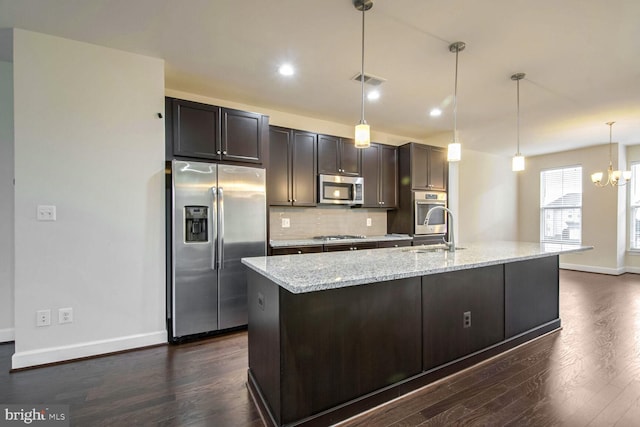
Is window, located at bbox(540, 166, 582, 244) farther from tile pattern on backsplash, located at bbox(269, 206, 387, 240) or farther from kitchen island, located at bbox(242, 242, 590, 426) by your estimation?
kitchen island, located at bbox(242, 242, 590, 426)

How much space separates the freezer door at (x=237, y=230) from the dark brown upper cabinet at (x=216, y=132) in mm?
212

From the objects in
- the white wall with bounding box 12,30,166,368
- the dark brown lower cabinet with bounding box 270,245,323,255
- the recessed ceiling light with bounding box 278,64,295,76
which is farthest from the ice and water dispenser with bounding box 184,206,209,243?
the recessed ceiling light with bounding box 278,64,295,76

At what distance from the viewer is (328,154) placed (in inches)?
164

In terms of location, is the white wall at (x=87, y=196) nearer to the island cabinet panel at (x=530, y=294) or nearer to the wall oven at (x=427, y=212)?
the island cabinet panel at (x=530, y=294)

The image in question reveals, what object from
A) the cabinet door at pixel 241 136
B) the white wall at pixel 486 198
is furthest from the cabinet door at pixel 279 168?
the white wall at pixel 486 198

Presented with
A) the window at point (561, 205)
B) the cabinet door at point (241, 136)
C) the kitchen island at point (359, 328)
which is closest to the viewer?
the kitchen island at point (359, 328)

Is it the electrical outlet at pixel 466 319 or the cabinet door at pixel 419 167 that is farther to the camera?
the cabinet door at pixel 419 167

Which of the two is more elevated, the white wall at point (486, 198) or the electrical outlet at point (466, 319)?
the white wall at point (486, 198)

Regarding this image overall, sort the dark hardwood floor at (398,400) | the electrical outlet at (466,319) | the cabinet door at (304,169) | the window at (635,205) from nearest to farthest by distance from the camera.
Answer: the dark hardwood floor at (398,400)
the electrical outlet at (466,319)
the cabinet door at (304,169)
the window at (635,205)

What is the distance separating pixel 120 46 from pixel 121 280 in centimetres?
211

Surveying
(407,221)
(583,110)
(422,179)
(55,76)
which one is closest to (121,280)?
(55,76)

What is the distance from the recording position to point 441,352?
2.09 metres

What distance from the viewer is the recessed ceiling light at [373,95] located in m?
3.48

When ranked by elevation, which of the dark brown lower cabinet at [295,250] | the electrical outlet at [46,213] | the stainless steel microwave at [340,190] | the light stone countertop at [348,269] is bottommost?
the dark brown lower cabinet at [295,250]
